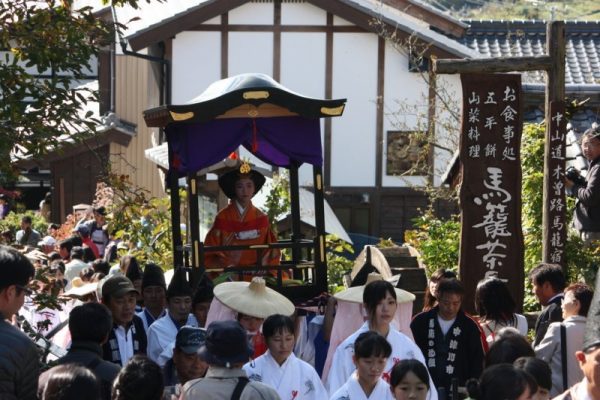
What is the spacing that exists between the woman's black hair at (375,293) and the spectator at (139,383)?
9.64 ft

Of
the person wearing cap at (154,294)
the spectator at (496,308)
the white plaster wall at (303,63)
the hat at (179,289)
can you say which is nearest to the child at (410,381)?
the spectator at (496,308)

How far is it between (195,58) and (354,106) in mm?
3234

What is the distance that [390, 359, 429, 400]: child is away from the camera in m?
7.10

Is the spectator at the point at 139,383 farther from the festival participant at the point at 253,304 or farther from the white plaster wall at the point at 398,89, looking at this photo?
the white plaster wall at the point at 398,89

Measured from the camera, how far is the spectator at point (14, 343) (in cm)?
567

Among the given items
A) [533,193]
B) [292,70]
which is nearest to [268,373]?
[533,193]

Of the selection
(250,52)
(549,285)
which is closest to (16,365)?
(549,285)

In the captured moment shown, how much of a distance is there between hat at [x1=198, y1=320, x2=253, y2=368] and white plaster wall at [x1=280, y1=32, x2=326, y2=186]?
16.5 m

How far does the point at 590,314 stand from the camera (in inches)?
190

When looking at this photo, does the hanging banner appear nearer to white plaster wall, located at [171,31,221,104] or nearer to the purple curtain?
the purple curtain

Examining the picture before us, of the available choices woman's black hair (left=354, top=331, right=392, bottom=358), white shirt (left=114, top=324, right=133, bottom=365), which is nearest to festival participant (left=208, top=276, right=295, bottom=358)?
white shirt (left=114, top=324, right=133, bottom=365)

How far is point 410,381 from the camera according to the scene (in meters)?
7.10

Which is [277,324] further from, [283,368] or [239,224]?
[239,224]

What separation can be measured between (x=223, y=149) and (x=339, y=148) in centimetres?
1268
